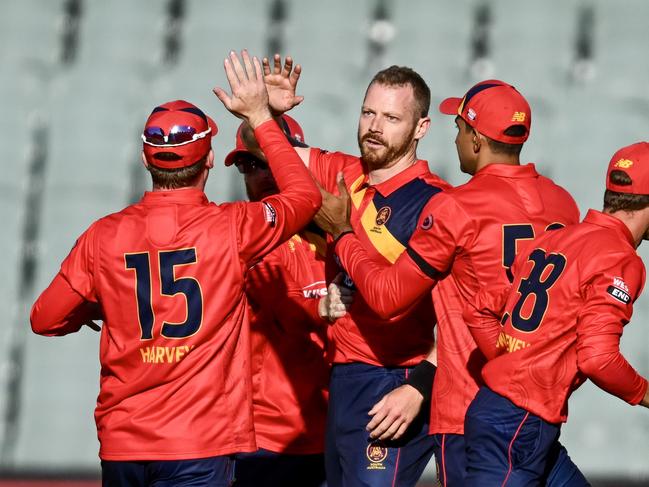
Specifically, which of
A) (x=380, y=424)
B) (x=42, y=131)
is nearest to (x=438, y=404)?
(x=380, y=424)

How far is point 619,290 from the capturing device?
142 inches

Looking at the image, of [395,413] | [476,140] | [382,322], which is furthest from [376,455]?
[476,140]

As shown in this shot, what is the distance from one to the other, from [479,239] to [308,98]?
4.34 m

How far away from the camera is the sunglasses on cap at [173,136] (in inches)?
154

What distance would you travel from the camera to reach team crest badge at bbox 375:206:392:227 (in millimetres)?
4491

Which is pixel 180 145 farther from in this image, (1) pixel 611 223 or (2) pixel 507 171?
(1) pixel 611 223

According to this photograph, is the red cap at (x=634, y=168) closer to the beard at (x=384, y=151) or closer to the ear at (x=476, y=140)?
the ear at (x=476, y=140)

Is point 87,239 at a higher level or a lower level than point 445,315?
higher

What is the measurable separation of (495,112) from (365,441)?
132 cm

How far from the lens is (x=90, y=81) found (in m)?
8.23

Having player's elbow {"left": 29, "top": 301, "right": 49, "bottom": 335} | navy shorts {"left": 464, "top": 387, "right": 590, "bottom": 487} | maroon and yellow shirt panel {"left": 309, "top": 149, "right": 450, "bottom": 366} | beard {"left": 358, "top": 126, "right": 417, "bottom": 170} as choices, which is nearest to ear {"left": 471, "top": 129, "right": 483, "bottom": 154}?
maroon and yellow shirt panel {"left": 309, "top": 149, "right": 450, "bottom": 366}

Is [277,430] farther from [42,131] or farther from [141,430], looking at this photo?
[42,131]

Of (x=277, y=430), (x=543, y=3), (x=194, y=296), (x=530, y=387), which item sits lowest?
(x=277, y=430)

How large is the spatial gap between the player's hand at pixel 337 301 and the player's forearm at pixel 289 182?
0.49 m
